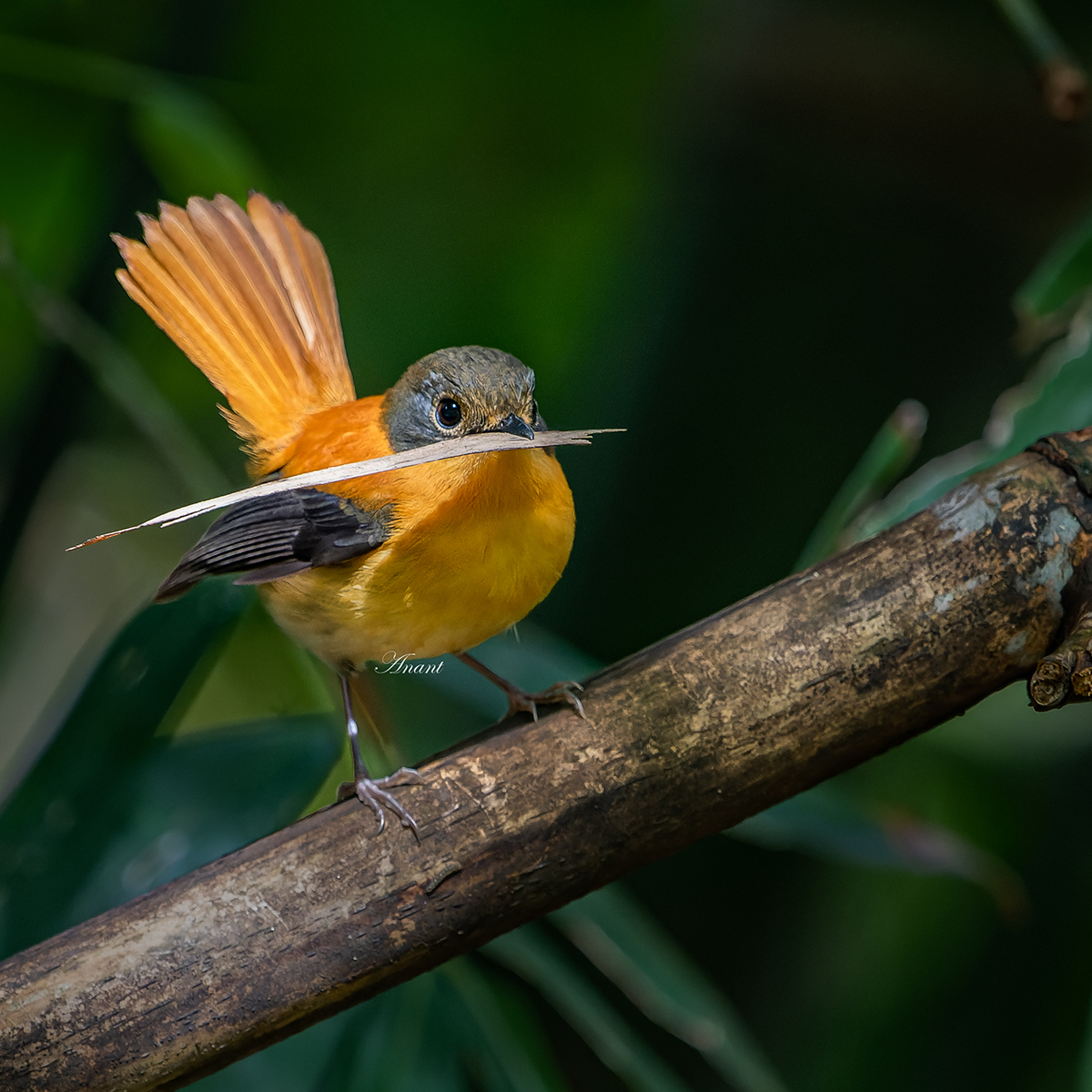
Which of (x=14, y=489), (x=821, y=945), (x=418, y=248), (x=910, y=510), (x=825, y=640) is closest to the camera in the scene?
(x=825, y=640)

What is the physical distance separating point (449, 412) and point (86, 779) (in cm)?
88

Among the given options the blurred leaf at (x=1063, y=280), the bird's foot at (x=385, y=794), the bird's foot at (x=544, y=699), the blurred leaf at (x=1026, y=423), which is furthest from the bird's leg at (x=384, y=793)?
the blurred leaf at (x=1063, y=280)

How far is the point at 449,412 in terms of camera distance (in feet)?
5.14

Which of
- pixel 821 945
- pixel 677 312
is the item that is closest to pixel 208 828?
pixel 821 945

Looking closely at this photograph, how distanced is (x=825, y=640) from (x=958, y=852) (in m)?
0.77

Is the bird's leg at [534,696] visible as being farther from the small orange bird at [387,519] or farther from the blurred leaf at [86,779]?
the blurred leaf at [86,779]

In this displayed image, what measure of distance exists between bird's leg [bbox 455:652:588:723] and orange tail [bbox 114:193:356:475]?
1.82 feet

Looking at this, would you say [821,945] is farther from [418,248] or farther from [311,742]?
[418,248]

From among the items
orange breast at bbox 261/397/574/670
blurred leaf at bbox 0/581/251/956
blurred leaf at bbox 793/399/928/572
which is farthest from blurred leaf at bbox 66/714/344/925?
blurred leaf at bbox 793/399/928/572

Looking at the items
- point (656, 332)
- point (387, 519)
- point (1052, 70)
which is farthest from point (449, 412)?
point (656, 332)

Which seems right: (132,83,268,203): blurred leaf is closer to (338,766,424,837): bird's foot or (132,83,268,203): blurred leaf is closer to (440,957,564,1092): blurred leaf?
(338,766,424,837): bird's foot

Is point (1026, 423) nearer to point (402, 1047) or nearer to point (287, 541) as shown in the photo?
point (287, 541)

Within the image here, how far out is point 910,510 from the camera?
1.56 metres

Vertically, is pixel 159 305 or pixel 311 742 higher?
pixel 159 305
